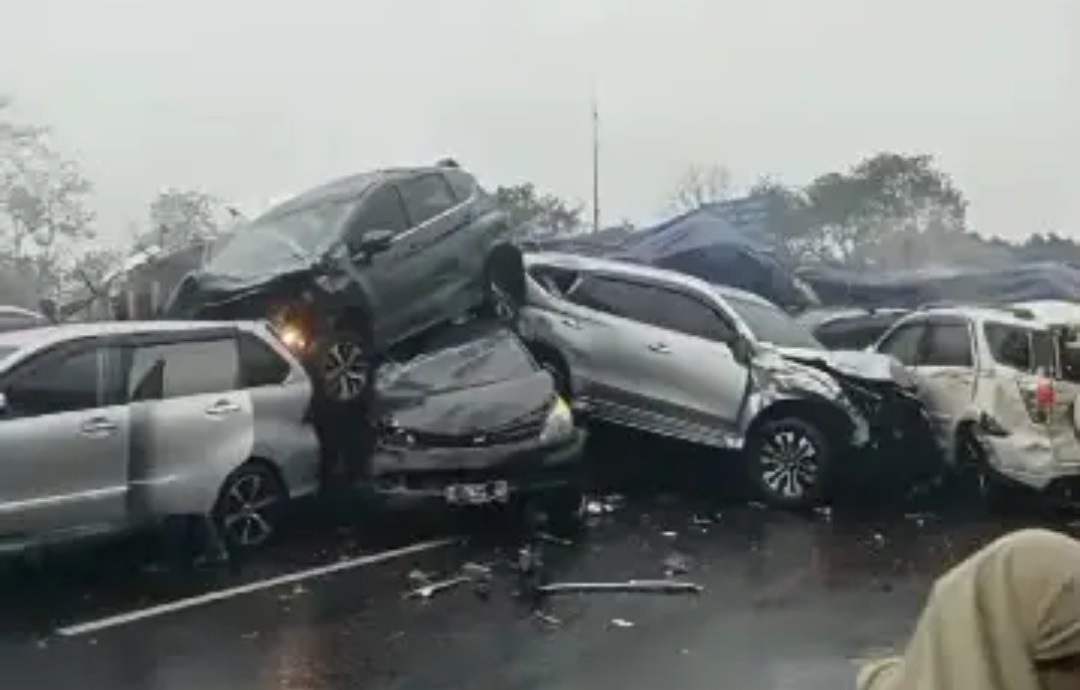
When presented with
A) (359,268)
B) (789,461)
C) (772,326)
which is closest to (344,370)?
(359,268)

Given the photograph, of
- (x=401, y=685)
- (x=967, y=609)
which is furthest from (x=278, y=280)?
(x=967, y=609)

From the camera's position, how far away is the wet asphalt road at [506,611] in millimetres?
8023

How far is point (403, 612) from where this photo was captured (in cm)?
938

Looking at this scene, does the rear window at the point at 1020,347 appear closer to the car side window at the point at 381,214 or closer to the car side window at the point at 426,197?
the car side window at the point at 426,197

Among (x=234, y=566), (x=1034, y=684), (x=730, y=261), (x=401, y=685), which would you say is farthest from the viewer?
(x=730, y=261)

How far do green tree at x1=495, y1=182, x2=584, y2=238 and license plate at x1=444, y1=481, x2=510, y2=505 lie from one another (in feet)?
28.7

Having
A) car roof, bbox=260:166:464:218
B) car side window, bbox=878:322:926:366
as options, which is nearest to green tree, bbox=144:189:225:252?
car roof, bbox=260:166:464:218

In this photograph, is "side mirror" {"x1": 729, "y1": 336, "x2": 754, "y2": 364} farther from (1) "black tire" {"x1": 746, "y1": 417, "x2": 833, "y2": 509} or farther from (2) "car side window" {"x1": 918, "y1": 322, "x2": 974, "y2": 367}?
(2) "car side window" {"x1": 918, "y1": 322, "x2": 974, "y2": 367}

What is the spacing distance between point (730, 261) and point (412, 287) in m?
5.54

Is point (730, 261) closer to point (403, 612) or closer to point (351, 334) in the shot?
point (351, 334)

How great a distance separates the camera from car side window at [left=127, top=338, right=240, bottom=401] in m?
10.5

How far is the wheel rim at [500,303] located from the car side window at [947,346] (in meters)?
3.77

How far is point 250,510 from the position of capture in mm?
10898

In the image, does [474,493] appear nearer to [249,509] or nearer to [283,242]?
[249,509]
